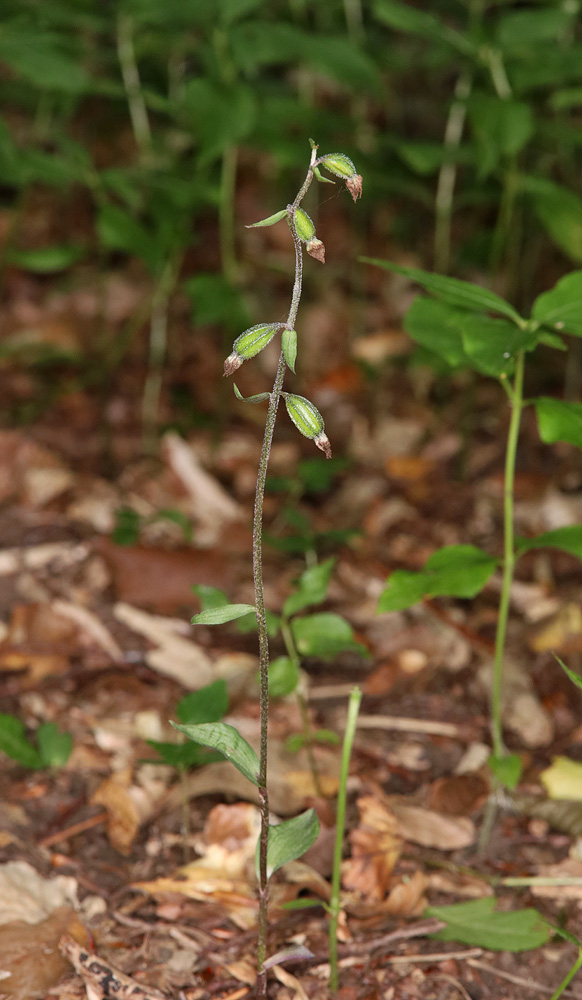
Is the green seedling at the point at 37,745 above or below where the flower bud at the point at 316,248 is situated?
below

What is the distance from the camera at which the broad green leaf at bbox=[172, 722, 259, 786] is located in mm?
1164

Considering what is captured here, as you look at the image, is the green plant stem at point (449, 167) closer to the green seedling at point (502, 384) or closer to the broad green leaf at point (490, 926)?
the green seedling at point (502, 384)

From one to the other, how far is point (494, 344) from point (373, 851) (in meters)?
0.95

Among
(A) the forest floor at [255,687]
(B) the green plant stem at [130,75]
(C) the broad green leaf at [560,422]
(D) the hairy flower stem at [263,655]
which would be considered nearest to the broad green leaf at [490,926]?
(A) the forest floor at [255,687]

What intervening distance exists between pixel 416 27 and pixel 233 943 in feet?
7.83

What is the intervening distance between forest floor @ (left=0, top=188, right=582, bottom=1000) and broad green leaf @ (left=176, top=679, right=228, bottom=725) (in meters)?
0.12

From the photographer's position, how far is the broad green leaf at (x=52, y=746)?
177cm

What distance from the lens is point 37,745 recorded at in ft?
5.98

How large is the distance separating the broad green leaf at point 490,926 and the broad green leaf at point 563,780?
38 centimetres

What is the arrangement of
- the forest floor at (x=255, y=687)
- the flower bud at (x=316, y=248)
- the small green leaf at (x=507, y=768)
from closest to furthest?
the flower bud at (x=316, y=248), the forest floor at (x=255, y=687), the small green leaf at (x=507, y=768)

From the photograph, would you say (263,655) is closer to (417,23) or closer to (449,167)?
(417,23)

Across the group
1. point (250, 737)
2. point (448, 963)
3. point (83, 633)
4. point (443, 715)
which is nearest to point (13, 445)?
point (83, 633)

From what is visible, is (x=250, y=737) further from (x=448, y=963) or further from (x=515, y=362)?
(x=515, y=362)

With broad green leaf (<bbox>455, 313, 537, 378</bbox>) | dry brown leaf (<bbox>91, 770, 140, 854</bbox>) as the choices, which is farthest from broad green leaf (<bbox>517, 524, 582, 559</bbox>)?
dry brown leaf (<bbox>91, 770, 140, 854</bbox>)
